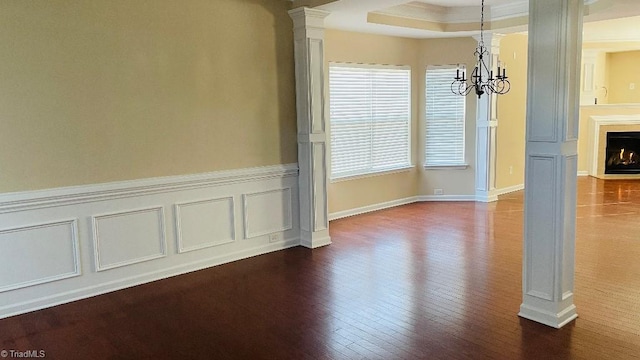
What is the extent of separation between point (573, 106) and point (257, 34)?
3.08 m

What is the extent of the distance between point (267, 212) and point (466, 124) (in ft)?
13.1

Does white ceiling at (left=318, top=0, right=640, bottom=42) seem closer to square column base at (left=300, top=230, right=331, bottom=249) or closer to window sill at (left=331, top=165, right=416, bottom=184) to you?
window sill at (left=331, top=165, right=416, bottom=184)

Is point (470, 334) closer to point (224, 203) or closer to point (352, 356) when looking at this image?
point (352, 356)

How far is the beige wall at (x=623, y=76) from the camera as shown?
10234 mm

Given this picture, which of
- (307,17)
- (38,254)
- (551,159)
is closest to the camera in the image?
(551,159)

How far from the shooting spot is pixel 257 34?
5047 millimetres

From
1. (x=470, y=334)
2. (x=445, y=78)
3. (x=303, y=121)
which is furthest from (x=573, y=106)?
(x=445, y=78)

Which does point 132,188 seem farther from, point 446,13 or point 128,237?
point 446,13

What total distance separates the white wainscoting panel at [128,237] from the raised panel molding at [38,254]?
20 centimetres

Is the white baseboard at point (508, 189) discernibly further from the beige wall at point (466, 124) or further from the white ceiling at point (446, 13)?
the white ceiling at point (446, 13)

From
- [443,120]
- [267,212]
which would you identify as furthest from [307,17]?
[443,120]

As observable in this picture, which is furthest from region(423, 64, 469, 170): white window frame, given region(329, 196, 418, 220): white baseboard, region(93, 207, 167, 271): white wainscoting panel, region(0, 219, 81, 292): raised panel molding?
region(0, 219, 81, 292): raised panel molding

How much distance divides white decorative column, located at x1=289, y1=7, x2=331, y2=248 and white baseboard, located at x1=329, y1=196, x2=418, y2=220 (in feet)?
4.33

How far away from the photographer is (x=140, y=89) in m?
4.33
